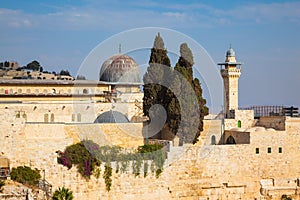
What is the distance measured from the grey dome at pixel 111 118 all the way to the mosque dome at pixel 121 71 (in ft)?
23.6

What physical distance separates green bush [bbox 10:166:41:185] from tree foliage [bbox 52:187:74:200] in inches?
30.6

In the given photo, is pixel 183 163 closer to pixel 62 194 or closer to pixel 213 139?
pixel 213 139

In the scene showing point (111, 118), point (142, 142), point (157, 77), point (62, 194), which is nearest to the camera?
point (62, 194)

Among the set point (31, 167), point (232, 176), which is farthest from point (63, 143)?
point (232, 176)

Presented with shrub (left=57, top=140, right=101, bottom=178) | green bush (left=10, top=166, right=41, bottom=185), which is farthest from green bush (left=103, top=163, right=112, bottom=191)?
green bush (left=10, top=166, right=41, bottom=185)

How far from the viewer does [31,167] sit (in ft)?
67.7

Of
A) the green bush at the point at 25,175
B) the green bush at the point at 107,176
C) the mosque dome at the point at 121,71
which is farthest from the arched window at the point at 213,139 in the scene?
the green bush at the point at 25,175

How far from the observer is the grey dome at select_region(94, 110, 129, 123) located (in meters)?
26.3

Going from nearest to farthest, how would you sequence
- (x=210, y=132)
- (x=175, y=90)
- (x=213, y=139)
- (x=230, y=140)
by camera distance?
(x=175, y=90)
(x=210, y=132)
(x=230, y=140)
(x=213, y=139)

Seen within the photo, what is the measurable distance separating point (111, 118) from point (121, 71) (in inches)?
349

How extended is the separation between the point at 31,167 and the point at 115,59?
15.6 meters

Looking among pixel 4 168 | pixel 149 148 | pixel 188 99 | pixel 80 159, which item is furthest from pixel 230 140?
pixel 4 168

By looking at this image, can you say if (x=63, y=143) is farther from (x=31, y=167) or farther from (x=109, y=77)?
(x=109, y=77)

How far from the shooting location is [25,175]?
20.1m
